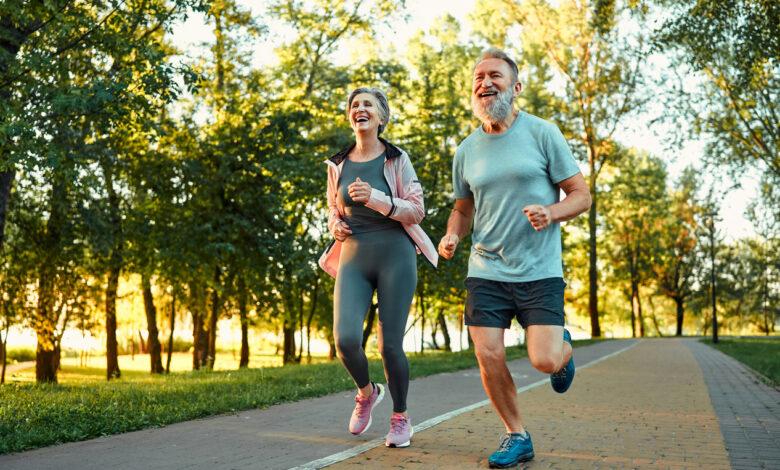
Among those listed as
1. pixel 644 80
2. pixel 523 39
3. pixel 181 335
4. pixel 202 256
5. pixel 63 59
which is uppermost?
pixel 523 39

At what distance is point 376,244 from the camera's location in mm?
4777

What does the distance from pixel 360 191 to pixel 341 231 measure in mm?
427

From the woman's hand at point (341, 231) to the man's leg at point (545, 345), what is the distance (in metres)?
1.49

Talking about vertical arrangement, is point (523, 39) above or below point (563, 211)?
above

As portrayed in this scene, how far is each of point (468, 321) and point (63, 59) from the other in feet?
26.6

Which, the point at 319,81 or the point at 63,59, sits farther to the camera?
the point at 319,81

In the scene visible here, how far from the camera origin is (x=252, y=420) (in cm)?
622

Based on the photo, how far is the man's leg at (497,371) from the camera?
13.5 ft

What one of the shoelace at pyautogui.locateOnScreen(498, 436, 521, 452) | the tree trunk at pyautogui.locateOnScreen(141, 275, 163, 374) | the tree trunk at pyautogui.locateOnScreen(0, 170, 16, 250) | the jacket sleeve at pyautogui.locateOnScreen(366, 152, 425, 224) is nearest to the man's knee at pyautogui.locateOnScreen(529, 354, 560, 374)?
the shoelace at pyautogui.locateOnScreen(498, 436, 521, 452)

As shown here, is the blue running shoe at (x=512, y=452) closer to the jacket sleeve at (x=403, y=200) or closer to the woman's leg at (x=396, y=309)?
the woman's leg at (x=396, y=309)

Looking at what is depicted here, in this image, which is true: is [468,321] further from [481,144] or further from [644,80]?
[644,80]

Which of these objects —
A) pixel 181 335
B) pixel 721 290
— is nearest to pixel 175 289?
pixel 181 335

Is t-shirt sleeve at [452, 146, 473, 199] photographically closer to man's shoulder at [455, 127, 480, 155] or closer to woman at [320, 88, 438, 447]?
man's shoulder at [455, 127, 480, 155]

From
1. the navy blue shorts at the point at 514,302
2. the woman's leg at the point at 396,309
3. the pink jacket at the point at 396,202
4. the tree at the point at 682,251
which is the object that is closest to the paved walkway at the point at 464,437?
the woman's leg at the point at 396,309
